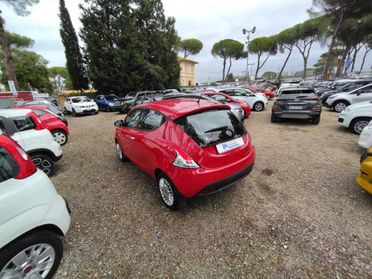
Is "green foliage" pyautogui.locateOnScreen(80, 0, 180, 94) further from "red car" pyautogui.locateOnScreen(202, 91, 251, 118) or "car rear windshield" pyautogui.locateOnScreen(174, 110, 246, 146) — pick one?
"car rear windshield" pyautogui.locateOnScreen(174, 110, 246, 146)

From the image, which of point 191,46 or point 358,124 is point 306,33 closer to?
point 191,46

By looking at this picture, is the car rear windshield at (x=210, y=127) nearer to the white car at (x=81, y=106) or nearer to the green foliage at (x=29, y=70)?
the white car at (x=81, y=106)

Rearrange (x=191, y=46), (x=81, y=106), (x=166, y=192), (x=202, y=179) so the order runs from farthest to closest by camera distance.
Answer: (x=191, y=46) < (x=81, y=106) < (x=166, y=192) < (x=202, y=179)

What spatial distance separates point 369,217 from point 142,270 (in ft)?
9.81

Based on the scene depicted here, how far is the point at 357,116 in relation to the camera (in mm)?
5641

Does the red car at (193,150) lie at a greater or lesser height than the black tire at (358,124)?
greater

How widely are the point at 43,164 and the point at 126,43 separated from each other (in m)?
16.2

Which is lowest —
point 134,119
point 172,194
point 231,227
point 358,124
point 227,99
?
point 231,227

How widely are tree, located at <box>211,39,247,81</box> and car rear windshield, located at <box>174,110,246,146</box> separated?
1734 inches

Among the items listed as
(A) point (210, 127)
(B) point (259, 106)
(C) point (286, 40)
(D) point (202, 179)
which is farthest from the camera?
(C) point (286, 40)

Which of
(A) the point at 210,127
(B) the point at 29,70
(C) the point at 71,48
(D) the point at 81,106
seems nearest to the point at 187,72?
(C) the point at 71,48

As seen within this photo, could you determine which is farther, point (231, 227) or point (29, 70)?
point (29, 70)

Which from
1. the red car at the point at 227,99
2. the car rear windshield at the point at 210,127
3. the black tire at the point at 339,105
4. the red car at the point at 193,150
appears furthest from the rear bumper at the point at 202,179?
the black tire at the point at 339,105

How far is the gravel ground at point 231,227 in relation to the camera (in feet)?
6.11
